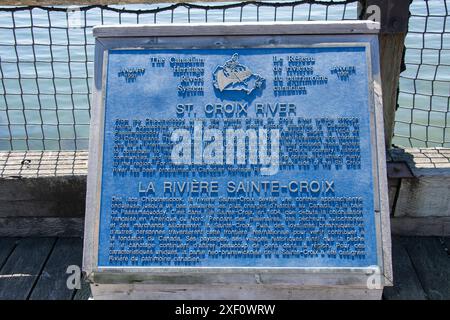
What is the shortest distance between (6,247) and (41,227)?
0.29m

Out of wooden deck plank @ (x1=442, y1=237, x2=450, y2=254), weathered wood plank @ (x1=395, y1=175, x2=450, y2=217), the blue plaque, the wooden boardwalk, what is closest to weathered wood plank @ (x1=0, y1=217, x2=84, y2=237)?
the wooden boardwalk

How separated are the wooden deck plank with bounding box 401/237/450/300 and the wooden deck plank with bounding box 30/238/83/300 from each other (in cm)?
240

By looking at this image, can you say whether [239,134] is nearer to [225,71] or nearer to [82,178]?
[225,71]

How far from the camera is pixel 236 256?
9.55 feet

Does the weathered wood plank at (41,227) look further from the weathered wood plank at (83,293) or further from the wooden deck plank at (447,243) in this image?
the wooden deck plank at (447,243)

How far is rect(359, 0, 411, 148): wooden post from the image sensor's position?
11.1 ft

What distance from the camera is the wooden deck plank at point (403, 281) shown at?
3.42m

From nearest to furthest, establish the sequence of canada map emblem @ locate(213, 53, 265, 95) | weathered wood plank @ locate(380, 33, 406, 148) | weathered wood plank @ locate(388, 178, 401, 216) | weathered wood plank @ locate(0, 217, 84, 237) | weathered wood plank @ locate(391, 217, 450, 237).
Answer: canada map emblem @ locate(213, 53, 265, 95), weathered wood plank @ locate(380, 33, 406, 148), weathered wood plank @ locate(388, 178, 401, 216), weathered wood plank @ locate(391, 217, 450, 237), weathered wood plank @ locate(0, 217, 84, 237)

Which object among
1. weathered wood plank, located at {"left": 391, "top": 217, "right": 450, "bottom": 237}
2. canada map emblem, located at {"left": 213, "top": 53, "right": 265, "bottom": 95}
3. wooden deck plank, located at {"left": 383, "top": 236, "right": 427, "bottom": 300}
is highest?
canada map emblem, located at {"left": 213, "top": 53, "right": 265, "bottom": 95}

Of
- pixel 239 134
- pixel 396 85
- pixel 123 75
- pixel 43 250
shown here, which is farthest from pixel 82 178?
pixel 396 85

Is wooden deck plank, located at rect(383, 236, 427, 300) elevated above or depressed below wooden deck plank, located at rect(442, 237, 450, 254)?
below

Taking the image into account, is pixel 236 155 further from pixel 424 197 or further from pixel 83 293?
pixel 424 197

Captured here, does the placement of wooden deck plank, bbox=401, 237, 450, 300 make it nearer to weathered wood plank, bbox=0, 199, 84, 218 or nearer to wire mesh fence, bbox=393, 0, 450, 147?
wire mesh fence, bbox=393, 0, 450, 147

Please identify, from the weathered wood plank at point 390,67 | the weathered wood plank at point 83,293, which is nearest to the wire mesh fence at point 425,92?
the weathered wood plank at point 390,67
